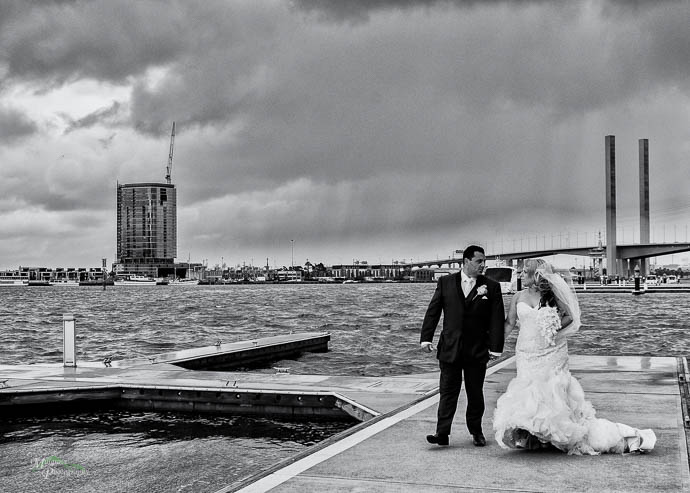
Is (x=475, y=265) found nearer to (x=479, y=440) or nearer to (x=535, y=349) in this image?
(x=535, y=349)

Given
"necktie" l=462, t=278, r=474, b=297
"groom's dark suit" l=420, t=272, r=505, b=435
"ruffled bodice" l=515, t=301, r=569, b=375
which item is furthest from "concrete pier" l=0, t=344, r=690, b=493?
"necktie" l=462, t=278, r=474, b=297

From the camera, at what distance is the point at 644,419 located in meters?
10.4

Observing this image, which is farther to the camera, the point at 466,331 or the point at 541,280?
the point at 466,331

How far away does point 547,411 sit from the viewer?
802 centimetres

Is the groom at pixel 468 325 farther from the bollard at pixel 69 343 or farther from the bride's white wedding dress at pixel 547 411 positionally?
the bollard at pixel 69 343

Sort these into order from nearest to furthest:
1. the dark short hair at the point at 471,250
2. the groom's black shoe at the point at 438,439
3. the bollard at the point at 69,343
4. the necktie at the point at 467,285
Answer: the dark short hair at the point at 471,250
the necktie at the point at 467,285
the groom's black shoe at the point at 438,439
the bollard at the point at 69,343

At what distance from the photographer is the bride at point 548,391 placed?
8.08m

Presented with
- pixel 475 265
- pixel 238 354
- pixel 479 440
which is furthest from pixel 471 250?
pixel 238 354

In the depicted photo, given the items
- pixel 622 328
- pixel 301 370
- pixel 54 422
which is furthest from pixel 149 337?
pixel 54 422

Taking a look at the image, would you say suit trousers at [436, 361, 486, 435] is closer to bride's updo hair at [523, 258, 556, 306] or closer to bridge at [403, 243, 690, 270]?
bride's updo hair at [523, 258, 556, 306]

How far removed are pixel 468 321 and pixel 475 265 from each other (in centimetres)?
61

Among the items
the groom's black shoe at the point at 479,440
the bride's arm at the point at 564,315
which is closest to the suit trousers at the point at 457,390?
the groom's black shoe at the point at 479,440

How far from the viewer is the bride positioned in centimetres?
808

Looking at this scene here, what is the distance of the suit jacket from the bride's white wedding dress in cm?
27
